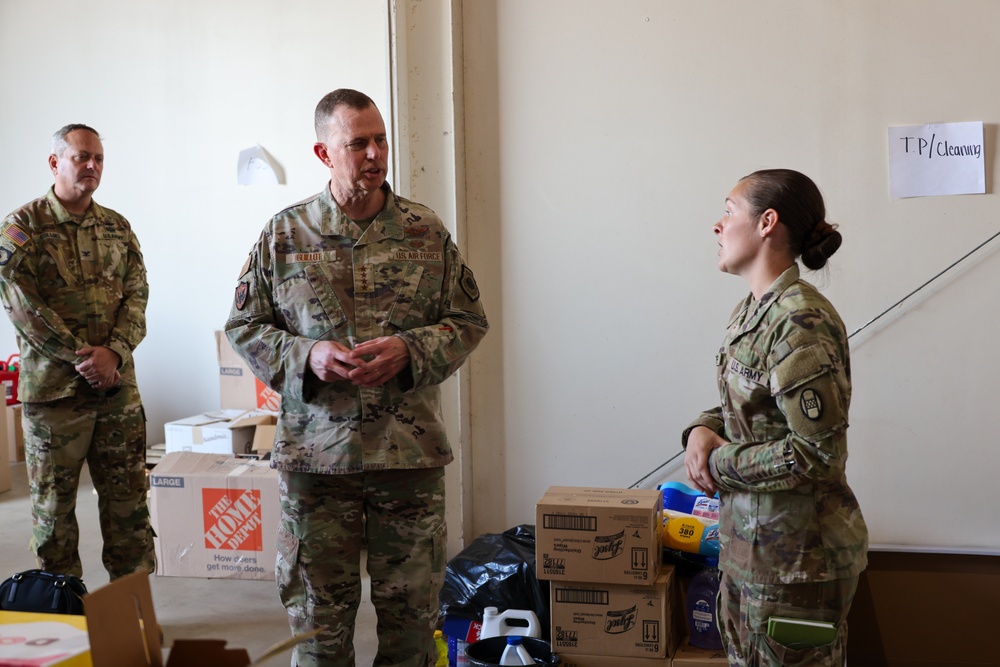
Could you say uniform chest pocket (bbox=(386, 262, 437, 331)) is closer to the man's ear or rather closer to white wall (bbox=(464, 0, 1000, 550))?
the man's ear

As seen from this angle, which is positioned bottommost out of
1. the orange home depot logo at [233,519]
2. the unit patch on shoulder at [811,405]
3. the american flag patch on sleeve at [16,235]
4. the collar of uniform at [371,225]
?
the orange home depot logo at [233,519]

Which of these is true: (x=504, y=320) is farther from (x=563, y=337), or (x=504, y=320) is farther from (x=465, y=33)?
(x=465, y=33)

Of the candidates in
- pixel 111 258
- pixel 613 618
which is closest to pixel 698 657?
pixel 613 618

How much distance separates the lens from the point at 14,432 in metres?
6.17

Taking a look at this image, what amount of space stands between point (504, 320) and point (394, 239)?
66.0 inches

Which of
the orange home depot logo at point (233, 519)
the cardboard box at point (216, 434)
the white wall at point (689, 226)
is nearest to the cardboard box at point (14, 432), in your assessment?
the cardboard box at point (216, 434)

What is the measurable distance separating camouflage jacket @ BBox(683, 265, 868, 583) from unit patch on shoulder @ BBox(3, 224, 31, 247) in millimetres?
2562

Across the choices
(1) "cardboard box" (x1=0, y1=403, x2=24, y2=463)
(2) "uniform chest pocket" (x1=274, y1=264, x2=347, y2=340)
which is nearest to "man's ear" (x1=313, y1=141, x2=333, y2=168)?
(2) "uniform chest pocket" (x1=274, y1=264, x2=347, y2=340)

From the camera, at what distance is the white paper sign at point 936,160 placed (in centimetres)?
331

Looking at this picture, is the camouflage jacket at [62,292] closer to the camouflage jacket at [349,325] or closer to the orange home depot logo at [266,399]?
the camouflage jacket at [349,325]

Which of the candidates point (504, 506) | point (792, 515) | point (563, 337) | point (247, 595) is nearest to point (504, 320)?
point (563, 337)

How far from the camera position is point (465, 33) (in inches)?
151

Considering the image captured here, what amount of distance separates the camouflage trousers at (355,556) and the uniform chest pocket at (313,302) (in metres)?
0.36

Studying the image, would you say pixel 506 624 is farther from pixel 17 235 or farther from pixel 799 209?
pixel 17 235
